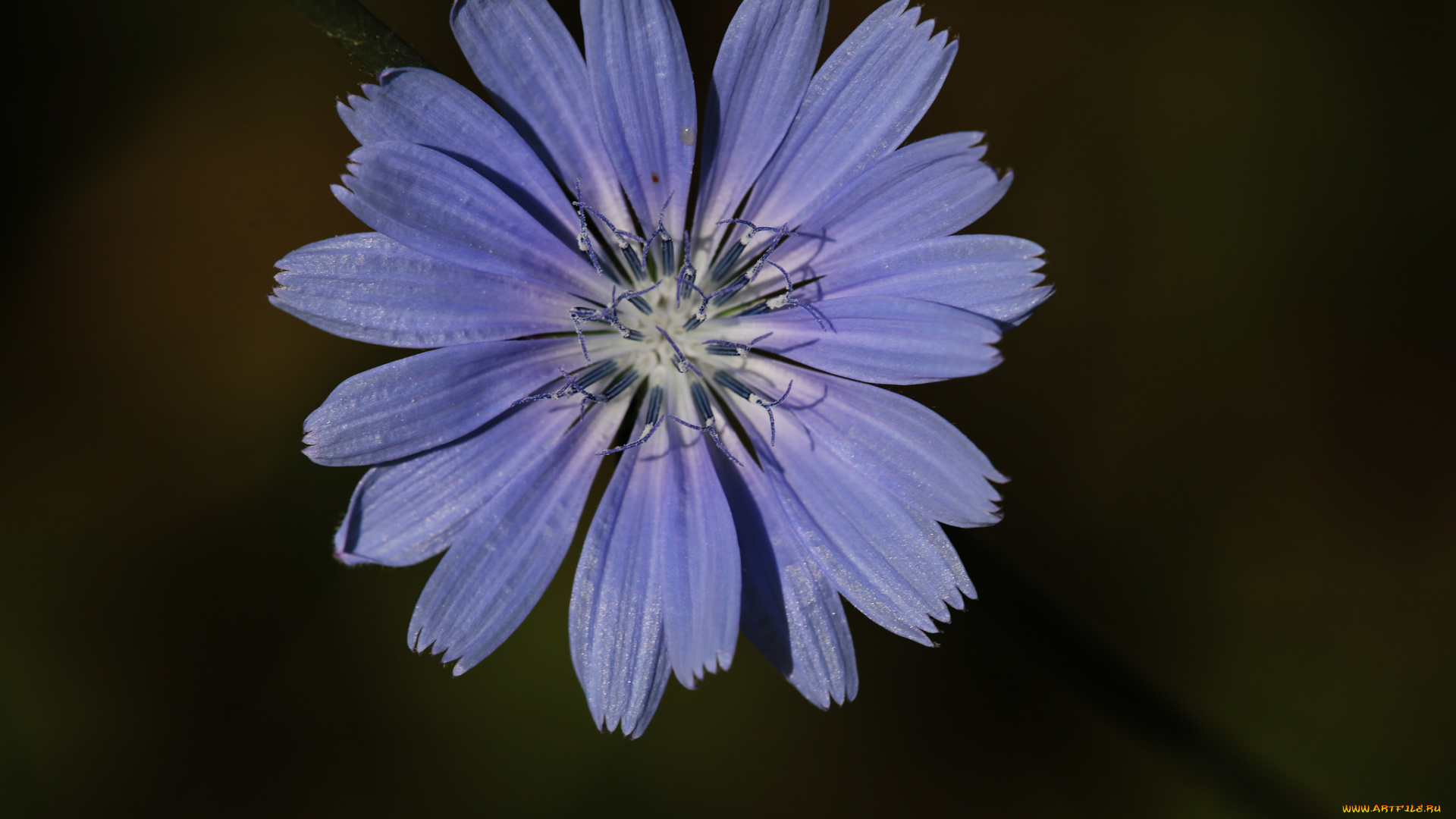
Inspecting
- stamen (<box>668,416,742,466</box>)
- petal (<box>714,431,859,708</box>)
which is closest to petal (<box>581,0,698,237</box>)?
stamen (<box>668,416,742,466</box>)

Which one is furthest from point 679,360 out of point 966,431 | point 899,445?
point 966,431

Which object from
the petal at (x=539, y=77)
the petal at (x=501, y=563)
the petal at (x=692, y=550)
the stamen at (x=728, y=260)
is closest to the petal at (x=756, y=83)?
the stamen at (x=728, y=260)

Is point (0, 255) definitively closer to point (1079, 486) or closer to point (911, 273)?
point (911, 273)

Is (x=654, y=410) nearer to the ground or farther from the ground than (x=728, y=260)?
nearer to the ground

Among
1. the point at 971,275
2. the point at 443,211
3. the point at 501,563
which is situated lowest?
the point at 501,563

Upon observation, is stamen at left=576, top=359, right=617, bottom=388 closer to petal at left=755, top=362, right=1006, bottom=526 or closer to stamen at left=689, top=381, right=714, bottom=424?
stamen at left=689, top=381, right=714, bottom=424

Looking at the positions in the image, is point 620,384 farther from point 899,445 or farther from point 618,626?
point 899,445
